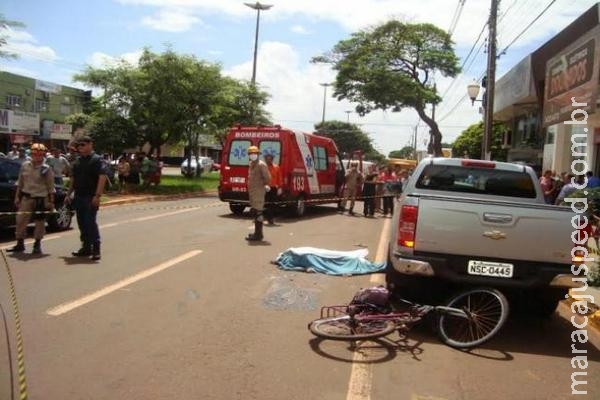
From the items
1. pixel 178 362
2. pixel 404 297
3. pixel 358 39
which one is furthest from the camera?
pixel 358 39

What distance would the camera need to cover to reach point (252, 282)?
7.74m

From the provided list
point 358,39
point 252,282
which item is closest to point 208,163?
point 358,39

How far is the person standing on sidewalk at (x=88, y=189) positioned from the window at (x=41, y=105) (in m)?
45.5

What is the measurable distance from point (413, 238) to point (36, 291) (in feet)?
14.0

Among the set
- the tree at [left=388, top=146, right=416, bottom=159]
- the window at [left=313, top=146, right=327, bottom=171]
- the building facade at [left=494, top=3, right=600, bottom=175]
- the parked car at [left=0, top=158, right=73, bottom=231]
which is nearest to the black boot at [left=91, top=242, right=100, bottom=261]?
the parked car at [left=0, top=158, right=73, bottom=231]

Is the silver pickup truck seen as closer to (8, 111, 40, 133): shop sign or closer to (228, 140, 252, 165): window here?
(228, 140, 252, 165): window

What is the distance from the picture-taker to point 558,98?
53.8 ft

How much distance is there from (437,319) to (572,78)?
39.1ft

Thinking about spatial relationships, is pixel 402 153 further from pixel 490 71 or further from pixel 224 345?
pixel 224 345

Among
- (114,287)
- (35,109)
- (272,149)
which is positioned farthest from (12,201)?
(35,109)

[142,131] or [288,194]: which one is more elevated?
[142,131]

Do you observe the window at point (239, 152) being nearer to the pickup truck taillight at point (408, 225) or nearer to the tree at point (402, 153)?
the pickup truck taillight at point (408, 225)

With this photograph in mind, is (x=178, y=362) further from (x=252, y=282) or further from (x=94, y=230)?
(x=94, y=230)

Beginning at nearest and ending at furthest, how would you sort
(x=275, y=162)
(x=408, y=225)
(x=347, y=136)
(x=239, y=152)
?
(x=408, y=225) < (x=275, y=162) < (x=239, y=152) < (x=347, y=136)
